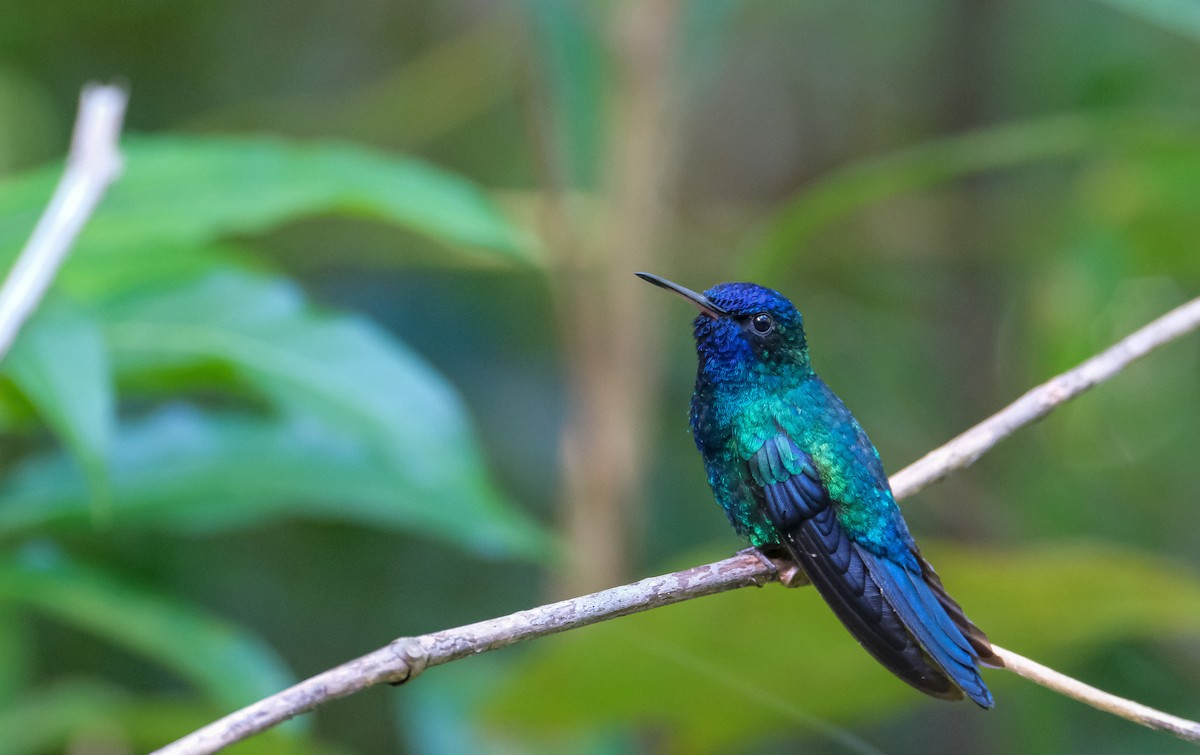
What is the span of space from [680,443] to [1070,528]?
45.5 inches

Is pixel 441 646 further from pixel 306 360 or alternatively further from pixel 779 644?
pixel 779 644

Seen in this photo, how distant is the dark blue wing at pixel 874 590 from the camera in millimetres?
1080

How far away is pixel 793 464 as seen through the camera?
52.1 inches

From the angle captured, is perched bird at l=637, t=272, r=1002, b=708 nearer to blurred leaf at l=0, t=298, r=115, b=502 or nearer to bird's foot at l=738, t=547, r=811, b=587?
bird's foot at l=738, t=547, r=811, b=587

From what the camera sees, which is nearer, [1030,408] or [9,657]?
[1030,408]

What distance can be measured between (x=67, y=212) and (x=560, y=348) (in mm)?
2500

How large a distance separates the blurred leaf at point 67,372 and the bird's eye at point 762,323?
71cm

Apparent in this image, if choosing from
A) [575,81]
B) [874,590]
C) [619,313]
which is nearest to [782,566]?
[874,590]

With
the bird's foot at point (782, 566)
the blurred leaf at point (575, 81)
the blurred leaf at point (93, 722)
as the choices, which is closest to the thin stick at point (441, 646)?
the bird's foot at point (782, 566)

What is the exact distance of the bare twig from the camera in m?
1.22

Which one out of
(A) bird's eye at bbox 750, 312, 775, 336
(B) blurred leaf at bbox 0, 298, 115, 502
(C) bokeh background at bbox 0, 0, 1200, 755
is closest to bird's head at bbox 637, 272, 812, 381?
(A) bird's eye at bbox 750, 312, 775, 336

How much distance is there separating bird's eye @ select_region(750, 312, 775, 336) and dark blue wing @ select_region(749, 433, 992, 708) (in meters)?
0.12

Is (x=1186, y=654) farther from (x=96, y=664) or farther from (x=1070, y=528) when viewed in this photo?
(x=96, y=664)

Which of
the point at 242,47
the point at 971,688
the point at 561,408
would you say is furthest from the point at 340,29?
the point at 971,688
